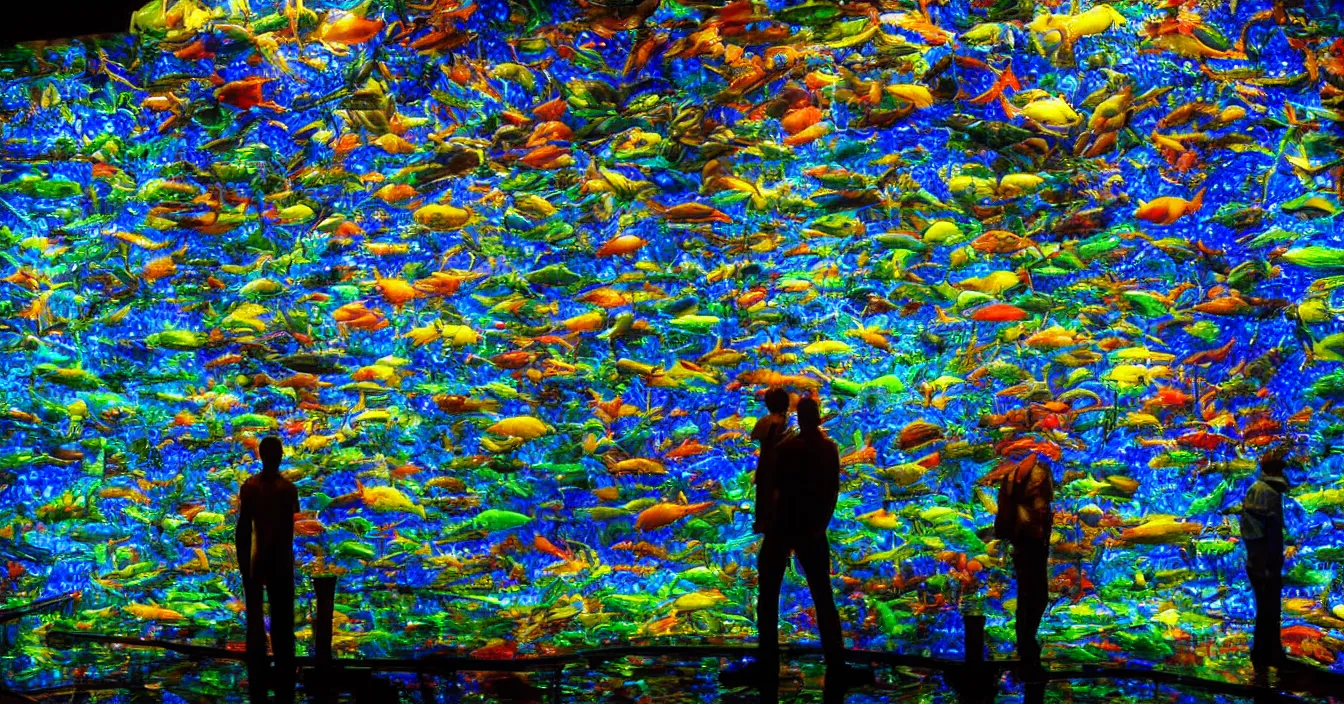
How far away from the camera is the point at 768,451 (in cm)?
827

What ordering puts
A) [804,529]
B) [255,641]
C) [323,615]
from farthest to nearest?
[323,615], [255,641], [804,529]

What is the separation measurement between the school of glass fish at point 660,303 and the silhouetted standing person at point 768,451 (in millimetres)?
2832

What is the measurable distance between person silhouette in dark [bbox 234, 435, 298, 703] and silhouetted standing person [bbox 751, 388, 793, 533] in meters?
2.35

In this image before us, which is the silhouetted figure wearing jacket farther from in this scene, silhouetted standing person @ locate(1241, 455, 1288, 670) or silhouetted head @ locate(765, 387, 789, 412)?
silhouetted standing person @ locate(1241, 455, 1288, 670)

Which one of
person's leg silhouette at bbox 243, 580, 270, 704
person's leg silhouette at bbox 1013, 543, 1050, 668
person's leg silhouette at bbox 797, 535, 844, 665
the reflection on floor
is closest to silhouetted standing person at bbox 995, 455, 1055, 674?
person's leg silhouette at bbox 1013, 543, 1050, 668

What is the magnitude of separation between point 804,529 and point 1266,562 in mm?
2653

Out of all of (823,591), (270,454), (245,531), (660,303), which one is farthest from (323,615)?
(660,303)

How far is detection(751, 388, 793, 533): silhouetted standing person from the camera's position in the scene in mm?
8148

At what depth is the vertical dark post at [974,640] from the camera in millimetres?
8070

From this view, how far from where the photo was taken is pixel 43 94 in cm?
1282

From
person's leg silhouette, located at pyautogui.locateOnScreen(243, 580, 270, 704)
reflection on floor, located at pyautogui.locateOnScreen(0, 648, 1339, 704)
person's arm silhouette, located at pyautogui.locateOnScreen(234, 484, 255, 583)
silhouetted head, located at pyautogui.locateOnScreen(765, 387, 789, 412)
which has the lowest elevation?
reflection on floor, located at pyautogui.locateOnScreen(0, 648, 1339, 704)

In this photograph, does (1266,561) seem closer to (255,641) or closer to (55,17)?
(255,641)

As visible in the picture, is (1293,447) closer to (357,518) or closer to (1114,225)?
(1114,225)

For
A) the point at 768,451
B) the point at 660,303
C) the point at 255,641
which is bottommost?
the point at 255,641
